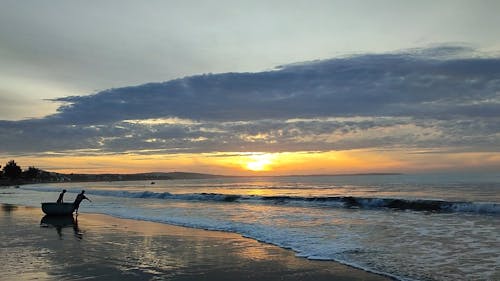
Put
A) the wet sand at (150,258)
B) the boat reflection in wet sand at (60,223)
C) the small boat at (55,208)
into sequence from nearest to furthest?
the wet sand at (150,258) → the boat reflection in wet sand at (60,223) → the small boat at (55,208)

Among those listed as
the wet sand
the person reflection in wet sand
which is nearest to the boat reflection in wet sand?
the person reflection in wet sand

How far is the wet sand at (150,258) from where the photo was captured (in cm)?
1070

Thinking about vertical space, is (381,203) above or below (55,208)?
below

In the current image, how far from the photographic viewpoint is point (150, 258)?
42.0 feet

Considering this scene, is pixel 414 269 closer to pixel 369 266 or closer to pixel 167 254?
pixel 369 266

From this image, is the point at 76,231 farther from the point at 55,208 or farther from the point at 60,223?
the point at 55,208

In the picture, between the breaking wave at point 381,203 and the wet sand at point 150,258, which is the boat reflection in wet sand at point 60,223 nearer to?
the wet sand at point 150,258

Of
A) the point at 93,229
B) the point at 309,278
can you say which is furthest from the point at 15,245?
the point at 309,278

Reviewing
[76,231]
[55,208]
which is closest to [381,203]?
[55,208]

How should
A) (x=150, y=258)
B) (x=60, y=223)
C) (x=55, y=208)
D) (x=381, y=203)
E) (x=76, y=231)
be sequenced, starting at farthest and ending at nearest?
(x=381, y=203) → (x=55, y=208) → (x=60, y=223) → (x=76, y=231) → (x=150, y=258)

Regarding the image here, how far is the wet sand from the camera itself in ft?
35.1

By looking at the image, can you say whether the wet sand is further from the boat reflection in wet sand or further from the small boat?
the small boat

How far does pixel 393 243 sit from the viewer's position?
50.6ft

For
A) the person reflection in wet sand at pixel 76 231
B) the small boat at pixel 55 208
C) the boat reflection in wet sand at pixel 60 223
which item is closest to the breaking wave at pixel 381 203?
the small boat at pixel 55 208
